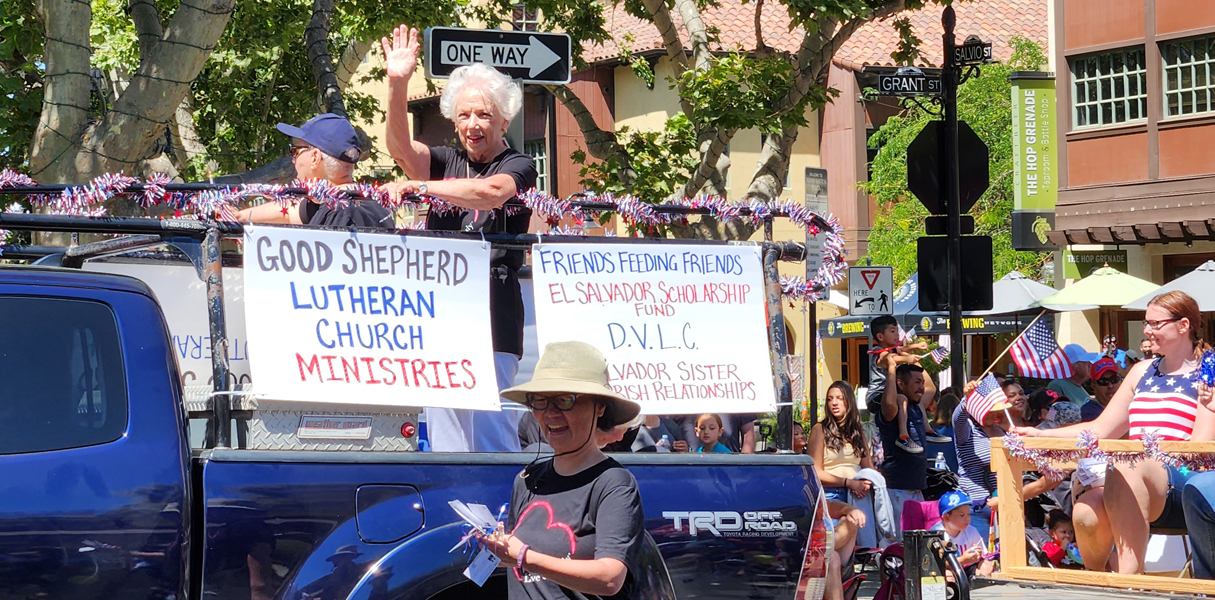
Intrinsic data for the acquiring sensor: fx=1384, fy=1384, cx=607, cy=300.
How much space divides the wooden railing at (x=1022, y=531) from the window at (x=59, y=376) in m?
3.46

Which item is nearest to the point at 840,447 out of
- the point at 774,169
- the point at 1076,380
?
the point at 774,169

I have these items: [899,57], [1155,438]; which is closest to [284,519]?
[1155,438]

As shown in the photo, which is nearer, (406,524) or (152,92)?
(406,524)

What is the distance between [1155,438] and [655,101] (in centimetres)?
2613

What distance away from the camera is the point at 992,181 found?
2845 cm

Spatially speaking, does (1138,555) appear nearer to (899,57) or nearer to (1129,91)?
(899,57)

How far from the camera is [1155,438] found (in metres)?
5.43

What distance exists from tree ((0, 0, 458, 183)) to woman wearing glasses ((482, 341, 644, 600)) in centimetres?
448

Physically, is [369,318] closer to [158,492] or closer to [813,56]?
[158,492]

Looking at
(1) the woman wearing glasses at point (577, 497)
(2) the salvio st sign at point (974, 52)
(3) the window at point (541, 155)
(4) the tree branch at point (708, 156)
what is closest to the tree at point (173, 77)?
(4) the tree branch at point (708, 156)

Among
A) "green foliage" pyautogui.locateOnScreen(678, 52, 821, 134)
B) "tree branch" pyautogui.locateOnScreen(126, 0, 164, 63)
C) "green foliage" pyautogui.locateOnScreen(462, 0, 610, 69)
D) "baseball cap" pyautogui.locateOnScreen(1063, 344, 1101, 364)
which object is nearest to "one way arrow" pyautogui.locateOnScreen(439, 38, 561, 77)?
"tree branch" pyautogui.locateOnScreen(126, 0, 164, 63)

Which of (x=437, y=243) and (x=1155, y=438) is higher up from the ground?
(x=437, y=243)

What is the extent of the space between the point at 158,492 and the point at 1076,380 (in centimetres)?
1276

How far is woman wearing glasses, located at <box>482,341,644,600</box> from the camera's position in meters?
3.34
